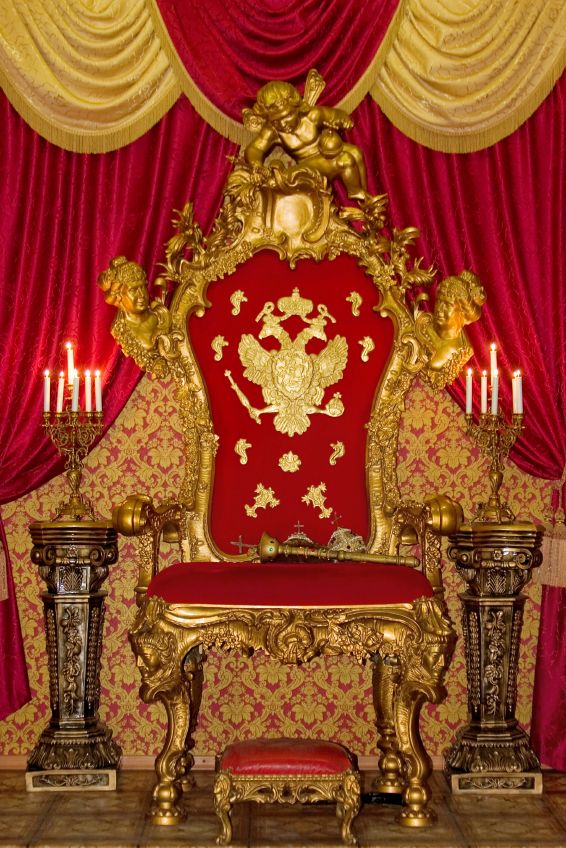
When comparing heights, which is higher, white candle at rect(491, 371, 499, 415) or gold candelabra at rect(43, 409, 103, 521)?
white candle at rect(491, 371, 499, 415)

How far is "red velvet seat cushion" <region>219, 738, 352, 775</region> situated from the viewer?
3.12m

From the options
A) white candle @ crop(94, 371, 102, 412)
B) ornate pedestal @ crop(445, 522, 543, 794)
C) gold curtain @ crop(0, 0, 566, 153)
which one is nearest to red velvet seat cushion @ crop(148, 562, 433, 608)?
ornate pedestal @ crop(445, 522, 543, 794)

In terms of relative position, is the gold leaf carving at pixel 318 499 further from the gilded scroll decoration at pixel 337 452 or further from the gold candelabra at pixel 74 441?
the gold candelabra at pixel 74 441

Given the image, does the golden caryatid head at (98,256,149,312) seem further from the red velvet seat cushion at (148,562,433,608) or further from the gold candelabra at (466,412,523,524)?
the gold candelabra at (466,412,523,524)

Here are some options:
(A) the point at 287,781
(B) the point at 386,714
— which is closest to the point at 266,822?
(A) the point at 287,781

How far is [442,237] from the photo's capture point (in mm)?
4277

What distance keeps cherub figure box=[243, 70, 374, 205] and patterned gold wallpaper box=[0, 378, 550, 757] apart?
90cm

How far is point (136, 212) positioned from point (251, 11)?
0.88 metres

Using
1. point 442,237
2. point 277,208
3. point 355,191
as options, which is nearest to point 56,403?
point 277,208

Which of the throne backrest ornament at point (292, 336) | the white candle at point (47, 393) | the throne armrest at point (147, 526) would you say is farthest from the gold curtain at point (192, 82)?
the throne armrest at point (147, 526)

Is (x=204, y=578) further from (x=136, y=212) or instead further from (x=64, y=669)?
(x=136, y=212)

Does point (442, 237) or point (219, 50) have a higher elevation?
point (219, 50)

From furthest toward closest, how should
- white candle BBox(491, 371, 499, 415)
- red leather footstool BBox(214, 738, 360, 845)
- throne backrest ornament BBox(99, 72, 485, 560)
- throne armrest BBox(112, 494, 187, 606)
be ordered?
throne backrest ornament BBox(99, 72, 485, 560) < white candle BBox(491, 371, 499, 415) < throne armrest BBox(112, 494, 187, 606) < red leather footstool BBox(214, 738, 360, 845)

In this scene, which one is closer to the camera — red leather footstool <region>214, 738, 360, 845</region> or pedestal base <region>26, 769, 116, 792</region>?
red leather footstool <region>214, 738, 360, 845</region>
